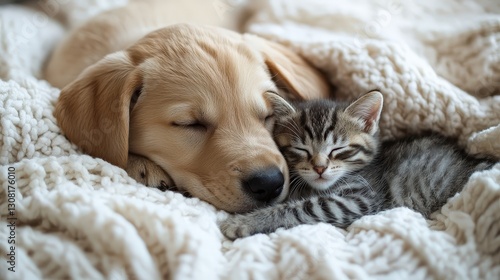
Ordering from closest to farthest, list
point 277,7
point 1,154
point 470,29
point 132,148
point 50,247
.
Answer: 1. point 50,247
2. point 1,154
3. point 132,148
4. point 470,29
5. point 277,7

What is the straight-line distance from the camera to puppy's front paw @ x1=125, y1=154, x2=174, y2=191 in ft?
5.13

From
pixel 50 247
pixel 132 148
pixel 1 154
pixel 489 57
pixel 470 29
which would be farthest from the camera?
pixel 470 29

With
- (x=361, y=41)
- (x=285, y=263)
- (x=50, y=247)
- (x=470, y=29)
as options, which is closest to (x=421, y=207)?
(x=285, y=263)

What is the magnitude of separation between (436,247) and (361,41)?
1102 mm

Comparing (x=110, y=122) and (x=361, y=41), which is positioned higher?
(x=361, y=41)

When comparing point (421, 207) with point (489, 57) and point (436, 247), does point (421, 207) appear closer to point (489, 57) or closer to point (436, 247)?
point (436, 247)

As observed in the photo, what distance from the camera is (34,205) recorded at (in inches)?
48.5

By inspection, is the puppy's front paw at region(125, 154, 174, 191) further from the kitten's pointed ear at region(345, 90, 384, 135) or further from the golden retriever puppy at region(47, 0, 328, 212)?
the kitten's pointed ear at region(345, 90, 384, 135)

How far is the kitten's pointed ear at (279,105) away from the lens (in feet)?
5.52

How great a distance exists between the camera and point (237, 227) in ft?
4.47

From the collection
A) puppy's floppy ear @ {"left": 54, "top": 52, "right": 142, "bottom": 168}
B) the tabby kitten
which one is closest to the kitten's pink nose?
the tabby kitten

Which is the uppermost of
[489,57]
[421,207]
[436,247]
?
[489,57]

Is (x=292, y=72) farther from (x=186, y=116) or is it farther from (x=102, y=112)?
(x=102, y=112)

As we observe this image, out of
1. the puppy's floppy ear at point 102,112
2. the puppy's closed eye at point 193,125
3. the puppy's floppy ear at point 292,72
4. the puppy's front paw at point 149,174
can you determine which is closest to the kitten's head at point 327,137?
the puppy's floppy ear at point 292,72
